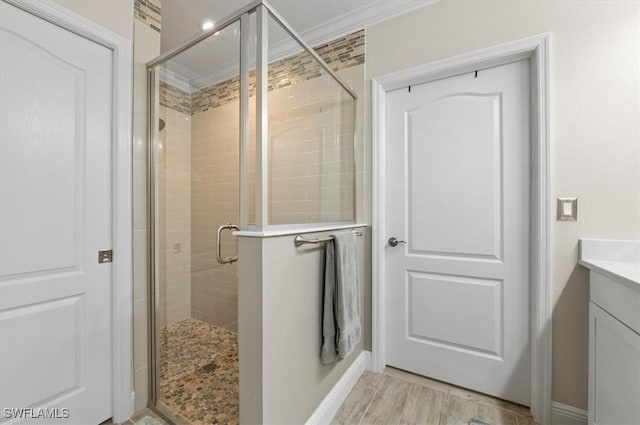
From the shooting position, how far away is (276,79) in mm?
1271

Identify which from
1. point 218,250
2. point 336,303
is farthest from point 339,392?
point 218,250

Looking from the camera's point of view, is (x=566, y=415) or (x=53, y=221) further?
(x=566, y=415)

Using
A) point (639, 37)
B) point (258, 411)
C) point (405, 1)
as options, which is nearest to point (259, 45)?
point (405, 1)

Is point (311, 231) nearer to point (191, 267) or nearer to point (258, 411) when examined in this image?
point (258, 411)

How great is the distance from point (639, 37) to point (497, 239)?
117cm

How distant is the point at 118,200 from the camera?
4.78 feet

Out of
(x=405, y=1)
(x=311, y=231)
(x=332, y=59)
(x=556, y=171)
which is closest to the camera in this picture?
(x=311, y=231)

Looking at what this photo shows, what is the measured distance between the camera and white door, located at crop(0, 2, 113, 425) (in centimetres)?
115

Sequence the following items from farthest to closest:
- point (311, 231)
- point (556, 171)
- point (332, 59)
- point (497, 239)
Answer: point (332, 59)
point (497, 239)
point (556, 171)
point (311, 231)

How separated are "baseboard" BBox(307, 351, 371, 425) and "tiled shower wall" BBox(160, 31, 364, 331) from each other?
0.65m

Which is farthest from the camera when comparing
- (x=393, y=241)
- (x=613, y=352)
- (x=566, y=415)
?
(x=393, y=241)

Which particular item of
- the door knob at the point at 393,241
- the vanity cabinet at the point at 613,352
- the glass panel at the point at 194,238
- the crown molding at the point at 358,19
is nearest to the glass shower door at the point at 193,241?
the glass panel at the point at 194,238

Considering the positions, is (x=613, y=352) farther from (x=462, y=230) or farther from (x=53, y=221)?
(x=53, y=221)

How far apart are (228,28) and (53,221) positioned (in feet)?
4.14
